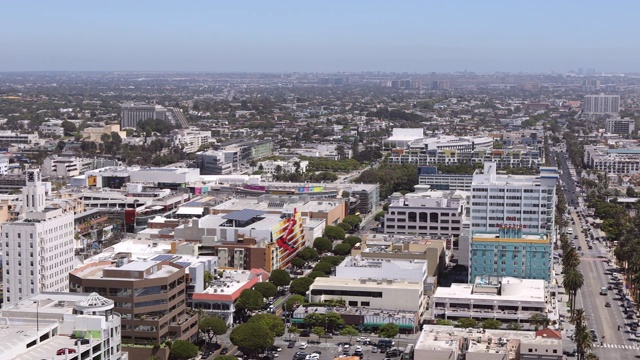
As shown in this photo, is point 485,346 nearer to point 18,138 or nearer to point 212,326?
point 212,326

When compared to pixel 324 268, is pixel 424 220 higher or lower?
higher

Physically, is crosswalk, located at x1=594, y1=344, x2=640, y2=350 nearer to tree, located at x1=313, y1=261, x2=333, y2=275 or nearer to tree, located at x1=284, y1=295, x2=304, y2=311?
tree, located at x1=284, y1=295, x2=304, y2=311

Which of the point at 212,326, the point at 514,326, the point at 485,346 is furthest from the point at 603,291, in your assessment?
the point at 212,326

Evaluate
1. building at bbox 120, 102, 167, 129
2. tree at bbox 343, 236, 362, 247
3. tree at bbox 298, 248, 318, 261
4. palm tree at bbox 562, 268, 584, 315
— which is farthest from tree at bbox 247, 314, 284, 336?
building at bbox 120, 102, 167, 129

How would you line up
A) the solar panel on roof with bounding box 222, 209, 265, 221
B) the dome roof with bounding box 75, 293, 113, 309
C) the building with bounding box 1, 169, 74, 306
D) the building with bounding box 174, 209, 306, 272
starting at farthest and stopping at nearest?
the solar panel on roof with bounding box 222, 209, 265, 221 < the building with bounding box 174, 209, 306, 272 < the building with bounding box 1, 169, 74, 306 < the dome roof with bounding box 75, 293, 113, 309

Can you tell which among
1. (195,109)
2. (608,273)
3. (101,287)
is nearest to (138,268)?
(101,287)

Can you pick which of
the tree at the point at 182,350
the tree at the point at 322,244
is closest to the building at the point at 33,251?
the tree at the point at 182,350
